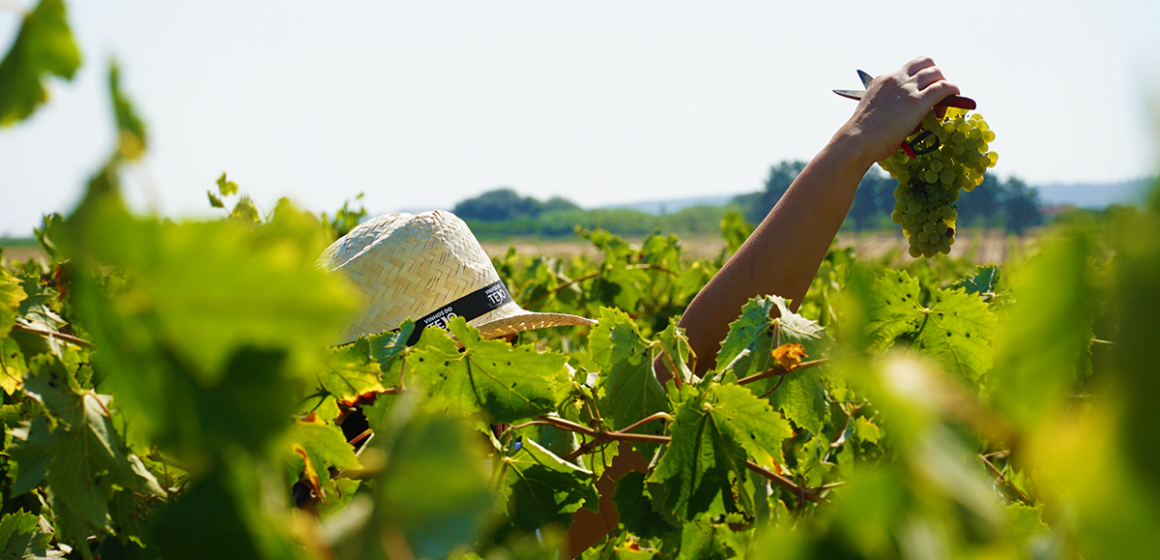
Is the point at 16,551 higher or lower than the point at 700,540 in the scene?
higher

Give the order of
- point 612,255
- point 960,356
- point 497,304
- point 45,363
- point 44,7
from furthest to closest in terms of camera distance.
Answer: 1. point 612,255
2. point 497,304
3. point 960,356
4. point 45,363
5. point 44,7

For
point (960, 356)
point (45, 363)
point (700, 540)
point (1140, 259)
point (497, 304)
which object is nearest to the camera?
point (1140, 259)

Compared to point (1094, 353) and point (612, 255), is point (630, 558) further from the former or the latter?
point (612, 255)

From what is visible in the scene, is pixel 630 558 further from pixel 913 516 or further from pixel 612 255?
pixel 612 255

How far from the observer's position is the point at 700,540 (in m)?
1.23

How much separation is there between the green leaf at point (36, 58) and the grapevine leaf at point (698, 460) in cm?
76

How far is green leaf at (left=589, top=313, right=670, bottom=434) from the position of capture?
1.10 m

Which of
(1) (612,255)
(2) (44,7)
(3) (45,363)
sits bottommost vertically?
(1) (612,255)

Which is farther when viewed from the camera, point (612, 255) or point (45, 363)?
point (612, 255)

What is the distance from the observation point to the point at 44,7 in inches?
17.7

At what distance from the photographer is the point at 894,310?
3.71 ft

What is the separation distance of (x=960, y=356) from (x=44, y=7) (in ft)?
3.83

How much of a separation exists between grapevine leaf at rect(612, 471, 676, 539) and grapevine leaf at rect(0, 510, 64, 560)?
3.10ft

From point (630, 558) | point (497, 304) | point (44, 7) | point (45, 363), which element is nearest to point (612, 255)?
point (497, 304)
